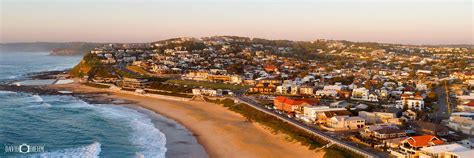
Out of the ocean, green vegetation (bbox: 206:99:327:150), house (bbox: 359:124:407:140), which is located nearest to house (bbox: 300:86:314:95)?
green vegetation (bbox: 206:99:327:150)

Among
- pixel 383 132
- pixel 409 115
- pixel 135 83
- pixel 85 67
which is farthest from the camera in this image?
pixel 85 67

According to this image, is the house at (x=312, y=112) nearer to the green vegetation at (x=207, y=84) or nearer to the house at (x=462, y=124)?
the house at (x=462, y=124)

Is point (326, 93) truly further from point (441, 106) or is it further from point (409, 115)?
point (409, 115)

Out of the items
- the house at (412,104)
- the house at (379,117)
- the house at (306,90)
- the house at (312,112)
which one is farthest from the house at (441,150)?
the house at (306,90)

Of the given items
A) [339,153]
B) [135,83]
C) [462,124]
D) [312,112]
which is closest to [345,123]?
[312,112]

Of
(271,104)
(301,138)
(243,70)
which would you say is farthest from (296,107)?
(243,70)

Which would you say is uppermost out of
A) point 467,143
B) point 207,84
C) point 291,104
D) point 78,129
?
point 207,84

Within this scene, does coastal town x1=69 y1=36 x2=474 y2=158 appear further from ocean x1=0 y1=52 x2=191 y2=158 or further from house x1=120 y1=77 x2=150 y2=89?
ocean x1=0 y1=52 x2=191 y2=158
